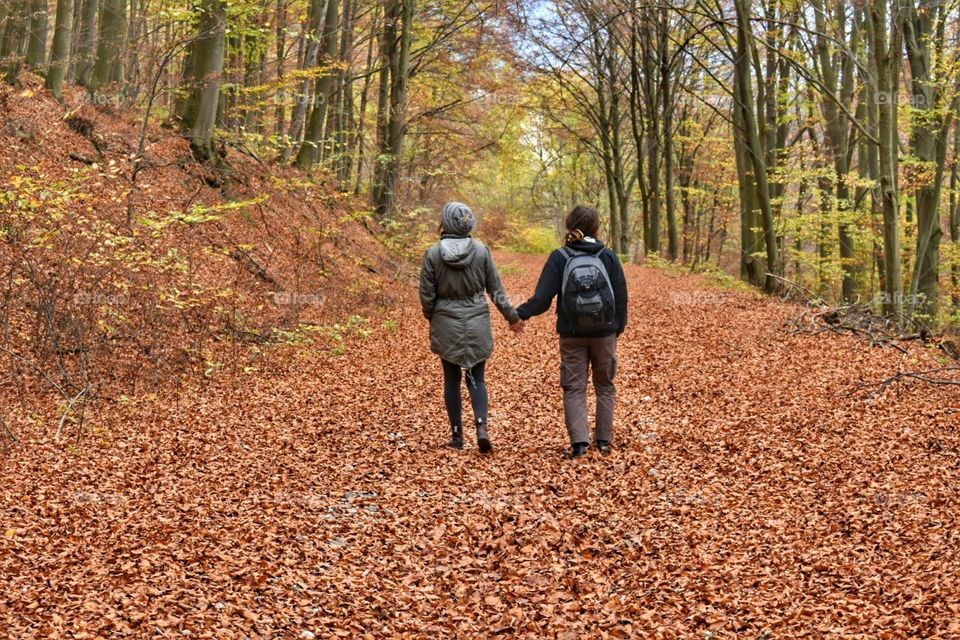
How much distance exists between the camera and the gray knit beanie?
6754mm

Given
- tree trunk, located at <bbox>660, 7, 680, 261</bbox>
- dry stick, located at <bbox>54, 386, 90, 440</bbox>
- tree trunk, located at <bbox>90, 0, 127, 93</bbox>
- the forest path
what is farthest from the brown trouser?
tree trunk, located at <bbox>660, 7, 680, 261</bbox>

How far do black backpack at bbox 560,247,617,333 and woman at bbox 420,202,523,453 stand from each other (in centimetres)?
52

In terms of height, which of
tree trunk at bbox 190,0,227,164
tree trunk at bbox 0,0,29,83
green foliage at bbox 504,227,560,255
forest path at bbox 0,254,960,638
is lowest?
forest path at bbox 0,254,960,638

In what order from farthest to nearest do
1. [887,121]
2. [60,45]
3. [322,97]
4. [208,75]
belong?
[322,97], [60,45], [208,75], [887,121]

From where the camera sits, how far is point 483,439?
687 cm

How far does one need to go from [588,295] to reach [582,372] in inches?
27.3

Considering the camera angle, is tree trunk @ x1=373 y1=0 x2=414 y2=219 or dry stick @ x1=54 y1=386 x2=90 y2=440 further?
tree trunk @ x1=373 y1=0 x2=414 y2=219

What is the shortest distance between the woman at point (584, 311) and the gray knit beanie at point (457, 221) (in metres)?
0.74

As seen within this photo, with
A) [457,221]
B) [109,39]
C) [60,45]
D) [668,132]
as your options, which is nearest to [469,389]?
[457,221]

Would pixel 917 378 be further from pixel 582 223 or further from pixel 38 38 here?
pixel 38 38

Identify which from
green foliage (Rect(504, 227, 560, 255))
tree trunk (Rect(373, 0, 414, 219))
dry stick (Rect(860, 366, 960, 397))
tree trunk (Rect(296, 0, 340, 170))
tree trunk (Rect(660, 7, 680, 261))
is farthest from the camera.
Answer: green foliage (Rect(504, 227, 560, 255))

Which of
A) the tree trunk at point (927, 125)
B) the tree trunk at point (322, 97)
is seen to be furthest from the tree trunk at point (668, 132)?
the tree trunk at point (322, 97)

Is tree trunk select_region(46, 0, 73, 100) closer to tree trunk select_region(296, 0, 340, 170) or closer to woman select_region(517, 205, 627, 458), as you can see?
tree trunk select_region(296, 0, 340, 170)

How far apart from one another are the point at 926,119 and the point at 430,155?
50.9ft
